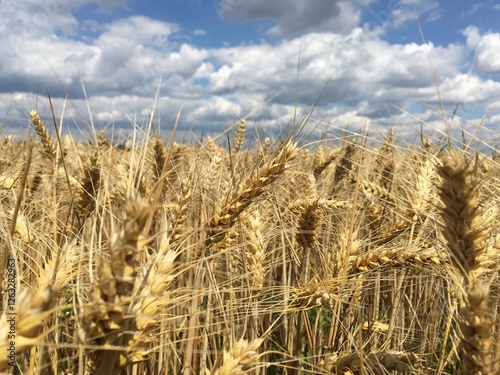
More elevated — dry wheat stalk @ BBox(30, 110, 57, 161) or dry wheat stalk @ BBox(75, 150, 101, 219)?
dry wheat stalk @ BBox(30, 110, 57, 161)

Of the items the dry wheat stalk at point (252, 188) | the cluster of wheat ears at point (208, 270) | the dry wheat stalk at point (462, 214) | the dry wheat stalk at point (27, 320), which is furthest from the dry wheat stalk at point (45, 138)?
the dry wheat stalk at point (462, 214)

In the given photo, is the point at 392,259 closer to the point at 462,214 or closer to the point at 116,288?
the point at 462,214

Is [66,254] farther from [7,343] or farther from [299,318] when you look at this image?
[299,318]

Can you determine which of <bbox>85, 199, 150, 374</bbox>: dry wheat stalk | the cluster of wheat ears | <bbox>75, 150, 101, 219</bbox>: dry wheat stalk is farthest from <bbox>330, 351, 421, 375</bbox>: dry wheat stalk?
<bbox>75, 150, 101, 219</bbox>: dry wheat stalk

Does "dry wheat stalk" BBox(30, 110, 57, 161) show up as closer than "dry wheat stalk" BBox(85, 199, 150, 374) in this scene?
No

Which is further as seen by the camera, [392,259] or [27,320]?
[392,259]

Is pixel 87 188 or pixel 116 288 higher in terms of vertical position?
pixel 87 188

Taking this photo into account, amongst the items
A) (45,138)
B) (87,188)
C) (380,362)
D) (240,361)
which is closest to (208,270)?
(240,361)

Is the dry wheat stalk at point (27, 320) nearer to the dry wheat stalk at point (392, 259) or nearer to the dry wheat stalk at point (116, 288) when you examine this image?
the dry wheat stalk at point (116, 288)

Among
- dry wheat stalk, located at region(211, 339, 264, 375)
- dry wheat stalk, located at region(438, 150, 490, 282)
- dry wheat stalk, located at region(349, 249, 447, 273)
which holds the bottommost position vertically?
dry wheat stalk, located at region(211, 339, 264, 375)

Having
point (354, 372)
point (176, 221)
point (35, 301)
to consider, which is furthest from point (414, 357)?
point (35, 301)

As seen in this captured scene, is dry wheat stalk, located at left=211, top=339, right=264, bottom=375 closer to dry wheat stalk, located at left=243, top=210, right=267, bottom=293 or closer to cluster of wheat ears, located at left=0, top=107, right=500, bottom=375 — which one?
cluster of wheat ears, located at left=0, top=107, right=500, bottom=375

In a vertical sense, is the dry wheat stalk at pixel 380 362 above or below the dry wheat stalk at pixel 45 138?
below

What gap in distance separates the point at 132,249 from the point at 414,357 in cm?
113
